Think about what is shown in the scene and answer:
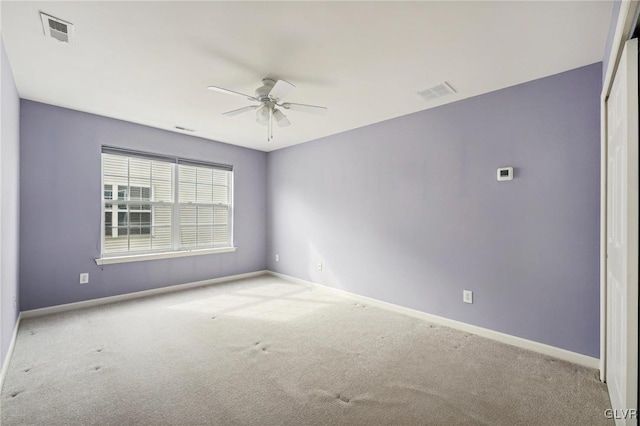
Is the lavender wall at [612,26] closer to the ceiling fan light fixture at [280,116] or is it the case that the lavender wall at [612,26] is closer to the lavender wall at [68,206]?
the ceiling fan light fixture at [280,116]

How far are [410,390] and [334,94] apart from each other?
2753 mm

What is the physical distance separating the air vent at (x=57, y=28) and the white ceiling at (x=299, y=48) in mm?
44

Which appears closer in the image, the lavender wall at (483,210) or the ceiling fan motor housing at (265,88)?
the lavender wall at (483,210)

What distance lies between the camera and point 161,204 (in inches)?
179

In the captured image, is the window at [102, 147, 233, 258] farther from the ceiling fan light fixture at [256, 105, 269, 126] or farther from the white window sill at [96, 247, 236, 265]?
the ceiling fan light fixture at [256, 105, 269, 126]

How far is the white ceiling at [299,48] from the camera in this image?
184cm

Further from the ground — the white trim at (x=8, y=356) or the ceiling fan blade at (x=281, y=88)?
the ceiling fan blade at (x=281, y=88)

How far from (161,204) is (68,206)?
3.70 feet

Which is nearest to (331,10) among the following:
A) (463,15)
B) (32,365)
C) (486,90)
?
(463,15)

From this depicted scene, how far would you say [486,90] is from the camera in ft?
9.58

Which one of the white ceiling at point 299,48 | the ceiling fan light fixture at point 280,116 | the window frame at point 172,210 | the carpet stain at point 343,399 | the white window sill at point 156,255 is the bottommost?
the carpet stain at point 343,399

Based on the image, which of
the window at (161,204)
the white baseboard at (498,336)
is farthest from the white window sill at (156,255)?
the white baseboard at (498,336)

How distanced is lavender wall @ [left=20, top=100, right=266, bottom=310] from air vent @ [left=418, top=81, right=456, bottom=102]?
367cm

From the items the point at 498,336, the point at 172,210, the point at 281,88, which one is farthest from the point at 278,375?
the point at 172,210
